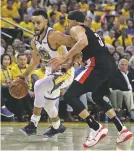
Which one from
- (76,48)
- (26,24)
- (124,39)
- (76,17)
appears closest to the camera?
(76,48)

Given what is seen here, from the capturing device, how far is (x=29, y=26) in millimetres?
19469

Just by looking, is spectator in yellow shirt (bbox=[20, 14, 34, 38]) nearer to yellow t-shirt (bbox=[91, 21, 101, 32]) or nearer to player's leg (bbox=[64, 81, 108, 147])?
yellow t-shirt (bbox=[91, 21, 101, 32])

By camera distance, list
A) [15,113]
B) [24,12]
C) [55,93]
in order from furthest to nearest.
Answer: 1. [24,12]
2. [15,113]
3. [55,93]

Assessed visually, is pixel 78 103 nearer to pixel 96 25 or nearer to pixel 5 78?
pixel 5 78

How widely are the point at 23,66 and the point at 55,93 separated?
181 inches

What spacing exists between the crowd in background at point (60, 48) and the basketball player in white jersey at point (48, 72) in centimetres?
34

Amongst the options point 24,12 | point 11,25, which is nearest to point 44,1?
point 24,12

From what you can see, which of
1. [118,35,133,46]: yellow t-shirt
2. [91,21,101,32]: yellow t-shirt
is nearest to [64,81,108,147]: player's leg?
[118,35,133,46]: yellow t-shirt

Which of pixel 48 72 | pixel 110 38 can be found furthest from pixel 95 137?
pixel 110 38

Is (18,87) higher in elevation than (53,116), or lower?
higher

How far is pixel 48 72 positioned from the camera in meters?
10.3

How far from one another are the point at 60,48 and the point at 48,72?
1.57 ft

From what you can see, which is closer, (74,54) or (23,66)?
(74,54)

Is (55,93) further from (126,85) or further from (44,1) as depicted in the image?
(44,1)
